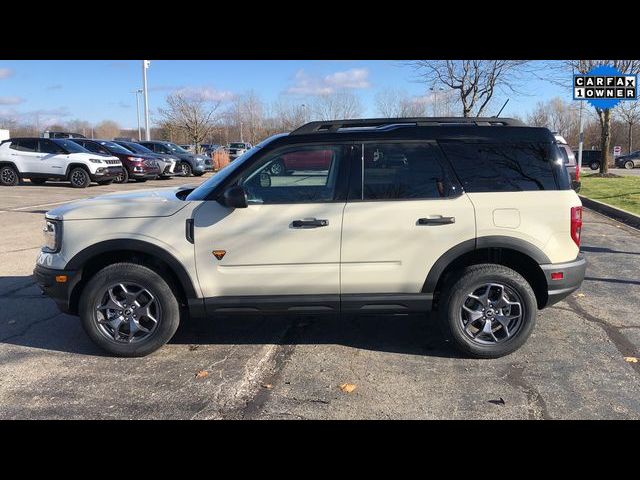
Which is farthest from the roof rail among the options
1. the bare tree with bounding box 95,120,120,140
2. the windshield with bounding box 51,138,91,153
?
the bare tree with bounding box 95,120,120,140

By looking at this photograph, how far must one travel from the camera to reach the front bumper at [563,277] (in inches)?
164

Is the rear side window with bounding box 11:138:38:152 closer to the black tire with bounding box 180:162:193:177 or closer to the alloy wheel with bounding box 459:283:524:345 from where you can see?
the black tire with bounding box 180:162:193:177

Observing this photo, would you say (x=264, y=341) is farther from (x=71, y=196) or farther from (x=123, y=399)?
(x=71, y=196)

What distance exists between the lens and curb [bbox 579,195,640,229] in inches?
430

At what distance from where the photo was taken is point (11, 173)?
18797 millimetres

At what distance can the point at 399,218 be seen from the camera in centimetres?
405

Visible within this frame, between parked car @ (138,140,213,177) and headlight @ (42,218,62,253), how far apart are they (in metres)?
21.8

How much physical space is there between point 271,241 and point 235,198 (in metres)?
0.44

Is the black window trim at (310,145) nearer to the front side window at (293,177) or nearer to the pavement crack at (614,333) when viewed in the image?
the front side window at (293,177)

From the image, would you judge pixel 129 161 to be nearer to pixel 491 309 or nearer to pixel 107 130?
pixel 491 309

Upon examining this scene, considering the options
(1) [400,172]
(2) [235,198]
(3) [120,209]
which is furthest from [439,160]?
(3) [120,209]

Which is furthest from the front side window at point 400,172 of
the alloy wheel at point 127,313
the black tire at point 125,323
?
the alloy wheel at point 127,313
